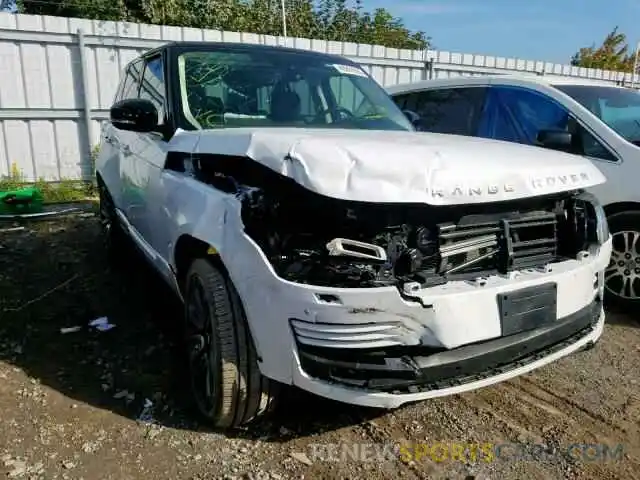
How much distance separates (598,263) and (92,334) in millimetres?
3072

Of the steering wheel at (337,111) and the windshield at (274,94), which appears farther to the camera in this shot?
the steering wheel at (337,111)

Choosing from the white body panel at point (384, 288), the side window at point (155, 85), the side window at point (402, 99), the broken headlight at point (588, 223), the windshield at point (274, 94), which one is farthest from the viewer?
the side window at point (402, 99)

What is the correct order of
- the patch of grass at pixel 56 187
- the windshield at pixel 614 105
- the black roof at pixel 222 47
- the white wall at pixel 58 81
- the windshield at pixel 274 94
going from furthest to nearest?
1. the patch of grass at pixel 56 187
2. the white wall at pixel 58 81
3. the windshield at pixel 614 105
4. the black roof at pixel 222 47
5. the windshield at pixel 274 94

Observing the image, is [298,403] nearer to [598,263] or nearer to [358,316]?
[358,316]

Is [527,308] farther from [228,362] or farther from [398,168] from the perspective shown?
[228,362]

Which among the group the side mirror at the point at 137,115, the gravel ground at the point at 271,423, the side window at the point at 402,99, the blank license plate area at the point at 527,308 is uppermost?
the side window at the point at 402,99

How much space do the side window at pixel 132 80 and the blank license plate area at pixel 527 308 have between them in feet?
10.5

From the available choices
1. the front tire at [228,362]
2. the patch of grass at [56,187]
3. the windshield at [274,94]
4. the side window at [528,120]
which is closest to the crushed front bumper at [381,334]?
the front tire at [228,362]

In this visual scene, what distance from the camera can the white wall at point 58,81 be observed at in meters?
7.63

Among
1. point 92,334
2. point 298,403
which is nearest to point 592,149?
point 298,403

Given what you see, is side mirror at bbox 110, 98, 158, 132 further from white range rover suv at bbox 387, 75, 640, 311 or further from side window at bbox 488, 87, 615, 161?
side window at bbox 488, 87, 615, 161

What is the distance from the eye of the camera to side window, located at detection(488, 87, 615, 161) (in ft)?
13.5

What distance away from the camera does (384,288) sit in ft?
6.29

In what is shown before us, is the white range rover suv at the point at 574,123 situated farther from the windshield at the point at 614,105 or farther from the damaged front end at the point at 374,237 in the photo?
the damaged front end at the point at 374,237
